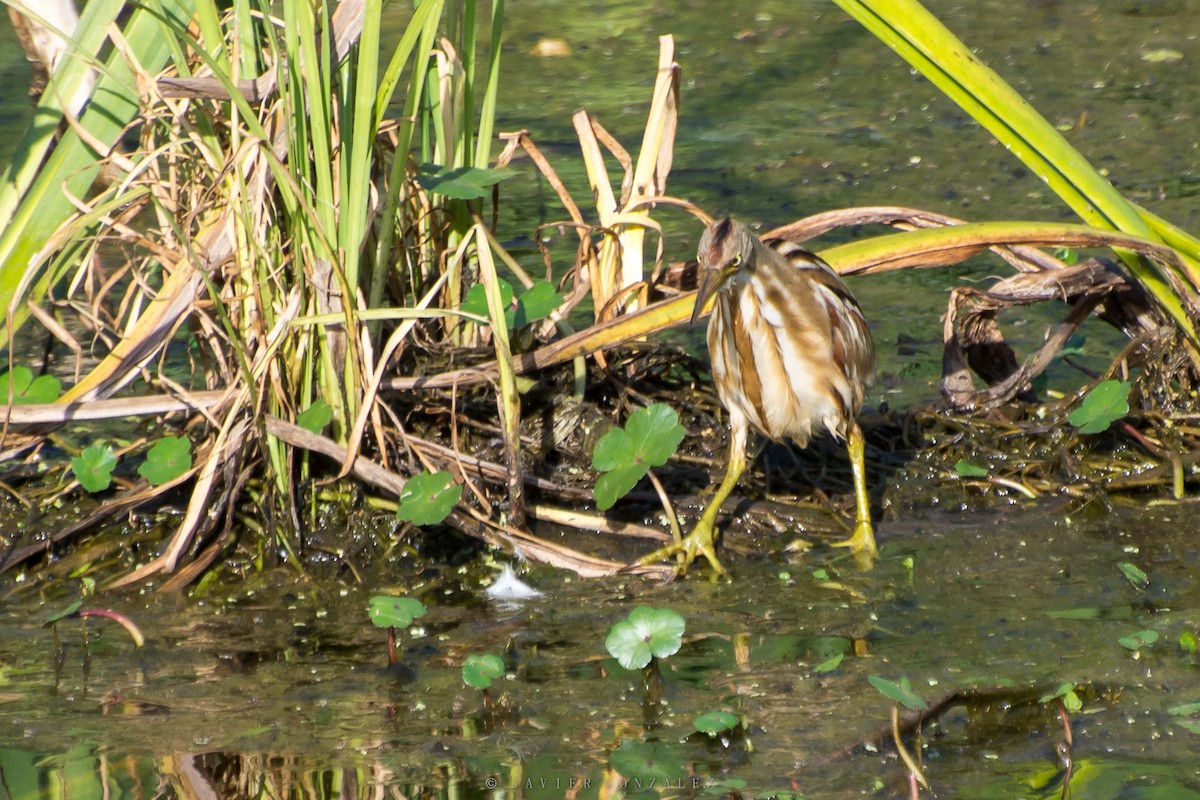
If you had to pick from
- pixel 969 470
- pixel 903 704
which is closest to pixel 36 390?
pixel 903 704

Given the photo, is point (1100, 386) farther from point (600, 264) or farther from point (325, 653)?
point (325, 653)

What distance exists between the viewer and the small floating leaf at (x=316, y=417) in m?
3.56

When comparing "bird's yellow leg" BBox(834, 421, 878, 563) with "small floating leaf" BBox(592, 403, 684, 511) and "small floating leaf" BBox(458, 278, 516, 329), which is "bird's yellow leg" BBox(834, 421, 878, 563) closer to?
"small floating leaf" BBox(592, 403, 684, 511)

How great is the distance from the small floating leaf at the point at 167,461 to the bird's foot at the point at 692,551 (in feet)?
3.86

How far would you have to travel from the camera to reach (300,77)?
3324mm

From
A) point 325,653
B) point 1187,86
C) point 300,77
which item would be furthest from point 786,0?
point 325,653

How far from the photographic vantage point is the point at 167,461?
3646 mm

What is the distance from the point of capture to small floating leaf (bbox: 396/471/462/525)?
3475 millimetres

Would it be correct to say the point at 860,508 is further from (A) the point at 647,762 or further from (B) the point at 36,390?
(B) the point at 36,390

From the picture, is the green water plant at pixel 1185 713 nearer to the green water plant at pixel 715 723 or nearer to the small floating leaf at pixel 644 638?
the green water plant at pixel 715 723

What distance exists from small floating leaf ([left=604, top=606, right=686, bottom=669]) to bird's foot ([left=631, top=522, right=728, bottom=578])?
0.61 metres

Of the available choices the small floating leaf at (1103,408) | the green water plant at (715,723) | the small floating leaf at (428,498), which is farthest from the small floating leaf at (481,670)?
the small floating leaf at (1103,408)

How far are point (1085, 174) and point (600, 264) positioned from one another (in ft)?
4.49

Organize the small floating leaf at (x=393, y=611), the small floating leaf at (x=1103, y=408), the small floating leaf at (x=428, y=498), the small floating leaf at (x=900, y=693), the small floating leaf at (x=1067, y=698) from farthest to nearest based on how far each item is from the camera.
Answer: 1. the small floating leaf at (x=1103, y=408)
2. the small floating leaf at (x=428, y=498)
3. the small floating leaf at (x=393, y=611)
4. the small floating leaf at (x=1067, y=698)
5. the small floating leaf at (x=900, y=693)
